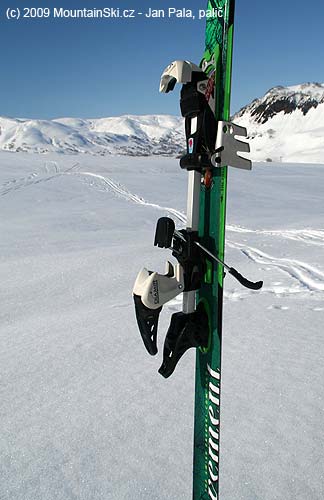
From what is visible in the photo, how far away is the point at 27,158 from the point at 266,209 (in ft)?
46.1

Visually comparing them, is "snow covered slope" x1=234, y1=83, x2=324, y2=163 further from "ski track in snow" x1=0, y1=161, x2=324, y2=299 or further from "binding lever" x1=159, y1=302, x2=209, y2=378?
"binding lever" x1=159, y1=302, x2=209, y2=378

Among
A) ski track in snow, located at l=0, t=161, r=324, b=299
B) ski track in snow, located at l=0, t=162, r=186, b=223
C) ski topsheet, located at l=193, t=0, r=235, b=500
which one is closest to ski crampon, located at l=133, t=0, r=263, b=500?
ski topsheet, located at l=193, t=0, r=235, b=500

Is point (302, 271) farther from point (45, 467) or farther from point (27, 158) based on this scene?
point (27, 158)

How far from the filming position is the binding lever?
147 centimetres

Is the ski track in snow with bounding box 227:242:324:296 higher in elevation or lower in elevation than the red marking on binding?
lower

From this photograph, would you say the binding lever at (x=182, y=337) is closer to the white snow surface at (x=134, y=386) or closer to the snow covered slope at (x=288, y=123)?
the white snow surface at (x=134, y=386)

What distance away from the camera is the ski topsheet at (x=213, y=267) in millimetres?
1422

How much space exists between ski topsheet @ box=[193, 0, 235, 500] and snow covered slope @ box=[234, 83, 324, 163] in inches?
2452

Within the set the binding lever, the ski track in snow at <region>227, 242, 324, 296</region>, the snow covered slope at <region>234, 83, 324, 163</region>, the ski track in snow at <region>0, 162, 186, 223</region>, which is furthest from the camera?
the snow covered slope at <region>234, 83, 324, 163</region>

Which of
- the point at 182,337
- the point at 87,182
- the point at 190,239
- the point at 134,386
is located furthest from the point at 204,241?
the point at 87,182

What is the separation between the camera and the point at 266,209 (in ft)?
36.4

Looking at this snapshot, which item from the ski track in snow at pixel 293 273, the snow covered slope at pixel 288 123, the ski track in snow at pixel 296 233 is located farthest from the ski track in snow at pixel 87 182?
the snow covered slope at pixel 288 123

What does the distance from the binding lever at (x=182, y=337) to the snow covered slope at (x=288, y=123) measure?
6248 centimetres

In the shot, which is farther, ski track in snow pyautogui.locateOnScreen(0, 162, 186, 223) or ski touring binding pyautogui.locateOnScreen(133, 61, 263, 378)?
ski track in snow pyautogui.locateOnScreen(0, 162, 186, 223)
